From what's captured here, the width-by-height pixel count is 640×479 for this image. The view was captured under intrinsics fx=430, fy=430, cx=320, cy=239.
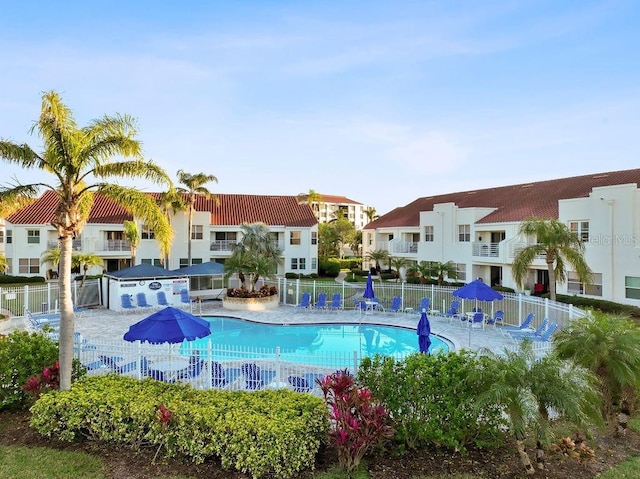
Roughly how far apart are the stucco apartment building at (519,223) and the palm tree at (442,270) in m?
1.67

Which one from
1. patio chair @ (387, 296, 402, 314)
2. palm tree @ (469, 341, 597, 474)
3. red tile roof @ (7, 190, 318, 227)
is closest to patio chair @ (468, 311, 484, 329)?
patio chair @ (387, 296, 402, 314)

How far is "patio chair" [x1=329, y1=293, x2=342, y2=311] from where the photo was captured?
77.5 feet

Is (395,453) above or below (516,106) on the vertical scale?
below

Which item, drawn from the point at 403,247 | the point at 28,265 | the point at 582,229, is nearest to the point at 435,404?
the point at 582,229

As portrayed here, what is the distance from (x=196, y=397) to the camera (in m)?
7.89

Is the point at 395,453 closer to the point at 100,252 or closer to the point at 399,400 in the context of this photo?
the point at 399,400

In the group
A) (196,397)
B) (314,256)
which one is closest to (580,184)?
(314,256)

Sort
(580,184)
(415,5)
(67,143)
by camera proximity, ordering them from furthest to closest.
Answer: (580,184)
(415,5)
(67,143)

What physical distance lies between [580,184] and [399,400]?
29.5 metres

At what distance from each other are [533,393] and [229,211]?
122ft

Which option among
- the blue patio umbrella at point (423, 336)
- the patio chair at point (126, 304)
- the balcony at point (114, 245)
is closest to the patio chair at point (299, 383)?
the blue patio umbrella at point (423, 336)

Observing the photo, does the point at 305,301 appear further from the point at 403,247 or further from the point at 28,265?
the point at 28,265

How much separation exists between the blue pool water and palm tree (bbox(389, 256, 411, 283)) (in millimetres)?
16316

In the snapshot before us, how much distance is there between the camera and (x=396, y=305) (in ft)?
74.8
